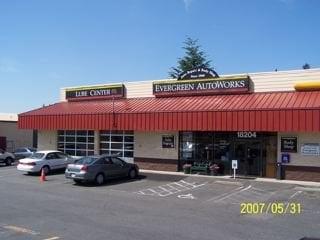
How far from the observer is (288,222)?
606 inches

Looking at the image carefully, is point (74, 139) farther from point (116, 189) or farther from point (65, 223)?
point (65, 223)

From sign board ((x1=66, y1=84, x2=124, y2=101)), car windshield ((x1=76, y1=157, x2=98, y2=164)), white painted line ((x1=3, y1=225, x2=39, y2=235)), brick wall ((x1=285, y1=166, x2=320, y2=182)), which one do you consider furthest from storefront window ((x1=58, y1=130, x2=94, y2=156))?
white painted line ((x1=3, y1=225, x2=39, y2=235))

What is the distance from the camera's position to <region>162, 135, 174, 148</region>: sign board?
3108 cm

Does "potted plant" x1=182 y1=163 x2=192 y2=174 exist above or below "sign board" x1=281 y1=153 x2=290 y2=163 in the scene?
below

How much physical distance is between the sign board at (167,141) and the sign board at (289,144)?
7175 mm

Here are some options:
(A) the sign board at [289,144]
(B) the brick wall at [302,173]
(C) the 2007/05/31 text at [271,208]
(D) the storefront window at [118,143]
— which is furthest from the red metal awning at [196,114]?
(C) the 2007/05/31 text at [271,208]

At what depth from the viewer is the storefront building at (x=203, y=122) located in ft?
85.1

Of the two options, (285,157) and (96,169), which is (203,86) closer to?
(285,157)

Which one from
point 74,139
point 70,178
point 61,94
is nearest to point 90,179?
point 70,178

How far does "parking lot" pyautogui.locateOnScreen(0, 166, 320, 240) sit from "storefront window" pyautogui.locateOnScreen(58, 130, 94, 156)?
7941mm

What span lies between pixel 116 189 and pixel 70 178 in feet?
11.2

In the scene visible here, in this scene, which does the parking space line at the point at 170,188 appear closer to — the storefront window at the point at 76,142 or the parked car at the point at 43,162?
the parked car at the point at 43,162

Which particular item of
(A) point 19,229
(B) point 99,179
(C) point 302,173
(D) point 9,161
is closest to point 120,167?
(B) point 99,179

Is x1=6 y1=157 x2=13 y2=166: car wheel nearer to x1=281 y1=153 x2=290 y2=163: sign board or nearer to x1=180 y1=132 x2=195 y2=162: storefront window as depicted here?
x1=180 y1=132 x2=195 y2=162: storefront window
